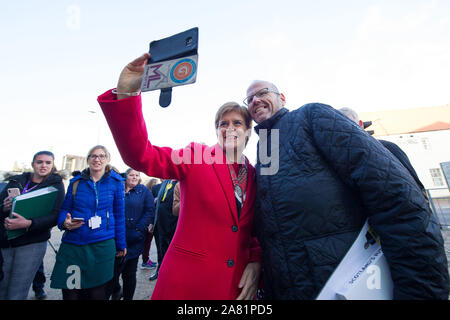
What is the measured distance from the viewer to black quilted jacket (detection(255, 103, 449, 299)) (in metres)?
0.89

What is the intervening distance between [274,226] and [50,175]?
3275 mm

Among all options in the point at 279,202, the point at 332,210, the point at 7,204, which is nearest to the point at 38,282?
the point at 7,204

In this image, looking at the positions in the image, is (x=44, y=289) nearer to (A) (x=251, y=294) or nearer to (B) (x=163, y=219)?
(B) (x=163, y=219)

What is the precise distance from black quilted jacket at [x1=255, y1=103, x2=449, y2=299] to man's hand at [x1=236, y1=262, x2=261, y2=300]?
4.0 inches

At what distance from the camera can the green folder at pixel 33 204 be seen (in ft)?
8.05

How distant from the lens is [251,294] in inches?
51.8

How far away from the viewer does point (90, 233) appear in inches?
97.4

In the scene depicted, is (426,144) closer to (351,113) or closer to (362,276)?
(351,113)

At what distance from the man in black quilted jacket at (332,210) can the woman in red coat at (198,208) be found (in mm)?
159

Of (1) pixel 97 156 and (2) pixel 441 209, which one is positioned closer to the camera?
(1) pixel 97 156

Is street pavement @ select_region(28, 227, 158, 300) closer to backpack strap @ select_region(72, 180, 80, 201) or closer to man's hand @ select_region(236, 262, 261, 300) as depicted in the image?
backpack strap @ select_region(72, 180, 80, 201)

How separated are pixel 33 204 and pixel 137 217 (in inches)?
53.3

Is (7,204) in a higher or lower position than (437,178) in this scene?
higher

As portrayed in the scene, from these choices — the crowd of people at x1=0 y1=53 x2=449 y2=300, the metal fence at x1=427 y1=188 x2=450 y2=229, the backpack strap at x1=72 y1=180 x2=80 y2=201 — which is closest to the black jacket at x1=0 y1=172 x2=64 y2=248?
the backpack strap at x1=72 y1=180 x2=80 y2=201
